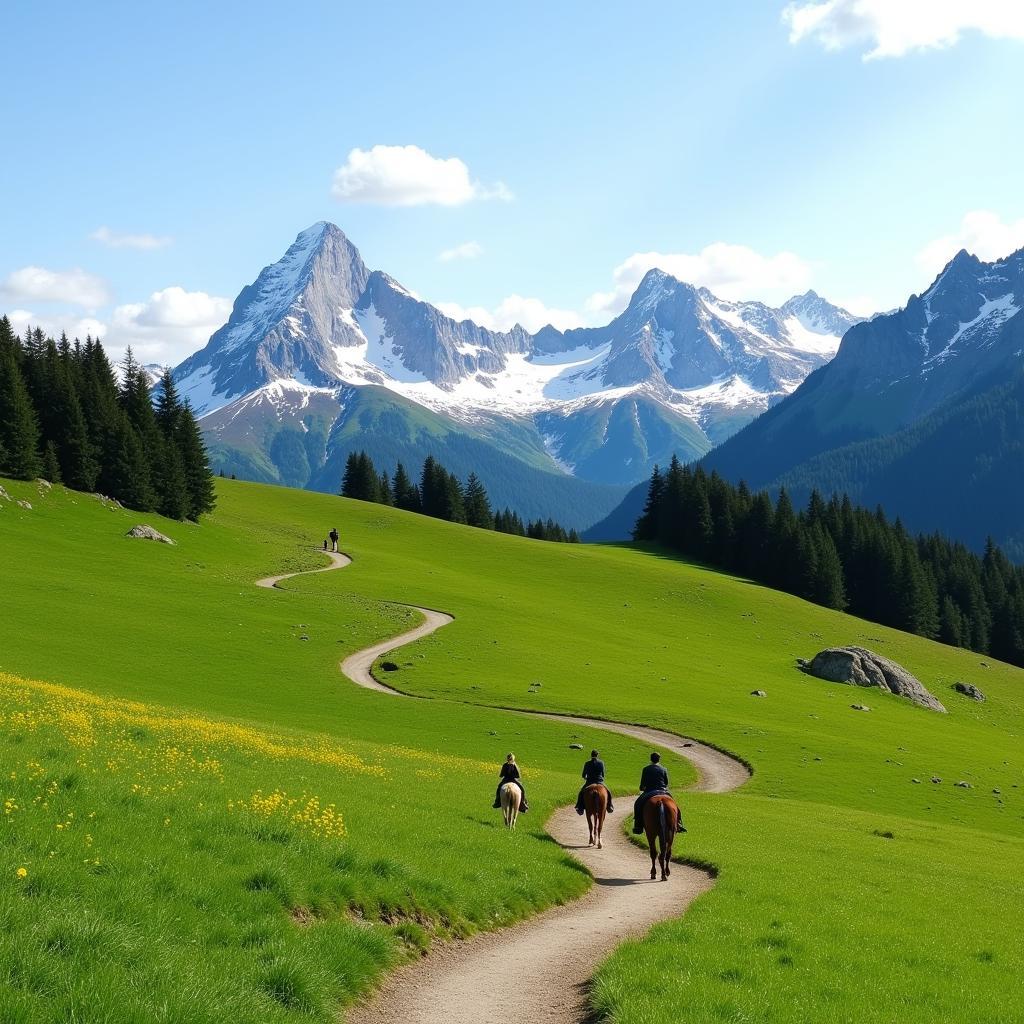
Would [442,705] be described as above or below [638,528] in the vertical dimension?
below

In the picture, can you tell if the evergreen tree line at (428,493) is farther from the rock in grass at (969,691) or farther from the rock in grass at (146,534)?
the rock in grass at (969,691)

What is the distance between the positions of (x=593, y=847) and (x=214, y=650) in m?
37.6

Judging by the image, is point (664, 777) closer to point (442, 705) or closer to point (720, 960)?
point (720, 960)

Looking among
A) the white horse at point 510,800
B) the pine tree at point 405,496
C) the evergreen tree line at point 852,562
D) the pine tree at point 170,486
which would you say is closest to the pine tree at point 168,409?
the pine tree at point 170,486

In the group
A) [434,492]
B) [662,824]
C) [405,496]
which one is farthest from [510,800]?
[405,496]

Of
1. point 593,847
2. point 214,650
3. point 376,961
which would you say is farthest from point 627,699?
point 376,961

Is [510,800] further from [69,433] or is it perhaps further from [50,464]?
[69,433]

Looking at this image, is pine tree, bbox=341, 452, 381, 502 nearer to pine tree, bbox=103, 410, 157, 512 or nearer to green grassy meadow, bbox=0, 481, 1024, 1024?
green grassy meadow, bbox=0, 481, 1024, 1024

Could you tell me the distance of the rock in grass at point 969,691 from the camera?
8862 centimetres

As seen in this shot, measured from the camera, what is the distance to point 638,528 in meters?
174

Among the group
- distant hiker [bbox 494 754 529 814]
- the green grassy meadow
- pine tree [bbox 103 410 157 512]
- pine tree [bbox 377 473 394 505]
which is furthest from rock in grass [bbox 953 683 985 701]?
pine tree [bbox 377 473 394 505]

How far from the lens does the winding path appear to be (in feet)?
43.0

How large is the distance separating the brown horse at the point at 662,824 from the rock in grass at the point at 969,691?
76579 millimetres

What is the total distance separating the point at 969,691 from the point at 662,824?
77.6 metres
